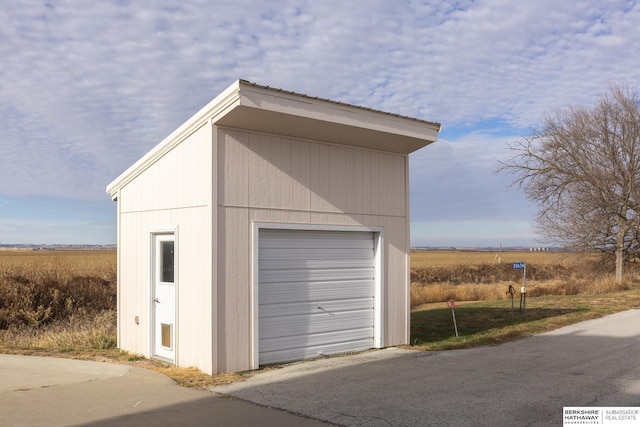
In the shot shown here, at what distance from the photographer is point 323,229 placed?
10.0 m

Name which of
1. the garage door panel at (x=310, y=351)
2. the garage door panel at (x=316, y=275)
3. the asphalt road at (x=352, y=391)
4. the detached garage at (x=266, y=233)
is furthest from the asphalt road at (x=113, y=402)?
the garage door panel at (x=316, y=275)

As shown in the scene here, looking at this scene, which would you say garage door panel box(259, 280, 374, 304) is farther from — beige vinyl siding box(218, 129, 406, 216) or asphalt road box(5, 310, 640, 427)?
beige vinyl siding box(218, 129, 406, 216)

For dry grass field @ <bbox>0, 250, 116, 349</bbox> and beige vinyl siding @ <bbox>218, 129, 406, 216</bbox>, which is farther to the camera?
dry grass field @ <bbox>0, 250, 116, 349</bbox>

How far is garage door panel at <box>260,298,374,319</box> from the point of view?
366 inches

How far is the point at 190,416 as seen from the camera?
630cm

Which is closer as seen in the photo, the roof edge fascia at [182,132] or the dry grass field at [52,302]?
the roof edge fascia at [182,132]

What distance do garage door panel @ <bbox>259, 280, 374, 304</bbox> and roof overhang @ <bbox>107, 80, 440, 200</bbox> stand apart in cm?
249

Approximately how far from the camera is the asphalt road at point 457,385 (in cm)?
636

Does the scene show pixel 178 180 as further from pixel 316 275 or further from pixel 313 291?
pixel 313 291

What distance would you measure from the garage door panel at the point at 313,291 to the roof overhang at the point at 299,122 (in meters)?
2.49
